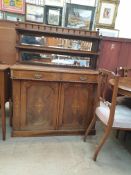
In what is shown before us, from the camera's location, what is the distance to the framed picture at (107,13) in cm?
317

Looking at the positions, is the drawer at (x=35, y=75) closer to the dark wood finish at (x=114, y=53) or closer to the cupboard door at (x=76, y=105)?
the cupboard door at (x=76, y=105)

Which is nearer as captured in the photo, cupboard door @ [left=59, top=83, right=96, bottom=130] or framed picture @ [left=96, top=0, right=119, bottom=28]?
cupboard door @ [left=59, top=83, right=96, bottom=130]

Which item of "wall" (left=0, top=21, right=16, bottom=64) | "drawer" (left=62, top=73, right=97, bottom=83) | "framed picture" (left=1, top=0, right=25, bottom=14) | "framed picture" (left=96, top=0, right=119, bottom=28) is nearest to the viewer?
"drawer" (left=62, top=73, right=97, bottom=83)

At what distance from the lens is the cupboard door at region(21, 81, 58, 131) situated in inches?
82.0

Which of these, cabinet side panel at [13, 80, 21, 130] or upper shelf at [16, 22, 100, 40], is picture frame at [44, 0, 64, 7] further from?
cabinet side panel at [13, 80, 21, 130]

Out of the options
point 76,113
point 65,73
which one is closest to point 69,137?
point 76,113

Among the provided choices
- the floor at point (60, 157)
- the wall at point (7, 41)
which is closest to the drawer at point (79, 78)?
the floor at point (60, 157)

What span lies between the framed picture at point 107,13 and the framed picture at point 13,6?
1445 millimetres

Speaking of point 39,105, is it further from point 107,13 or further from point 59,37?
point 107,13

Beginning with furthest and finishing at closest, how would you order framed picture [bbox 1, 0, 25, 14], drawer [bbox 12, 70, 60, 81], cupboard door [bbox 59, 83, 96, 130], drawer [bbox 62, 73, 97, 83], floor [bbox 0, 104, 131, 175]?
framed picture [bbox 1, 0, 25, 14] → cupboard door [bbox 59, 83, 96, 130] → drawer [bbox 62, 73, 97, 83] → drawer [bbox 12, 70, 60, 81] → floor [bbox 0, 104, 131, 175]

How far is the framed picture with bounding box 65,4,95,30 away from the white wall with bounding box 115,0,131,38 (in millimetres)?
528

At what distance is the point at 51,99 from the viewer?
216 cm

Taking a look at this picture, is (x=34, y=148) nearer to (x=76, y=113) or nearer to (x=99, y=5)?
(x=76, y=113)

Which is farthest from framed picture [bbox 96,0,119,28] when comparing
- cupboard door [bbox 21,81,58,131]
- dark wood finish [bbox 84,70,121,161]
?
cupboard door [bbox 21,81,58,131]
